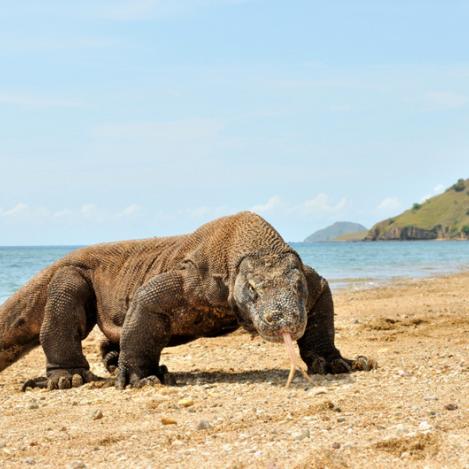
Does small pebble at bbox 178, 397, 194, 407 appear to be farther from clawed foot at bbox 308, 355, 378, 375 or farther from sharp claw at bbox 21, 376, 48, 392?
sharp claw at bbox 21, 376, 48, 392

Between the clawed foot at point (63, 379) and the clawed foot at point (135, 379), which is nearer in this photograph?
the clawed foot at point (135, 379)

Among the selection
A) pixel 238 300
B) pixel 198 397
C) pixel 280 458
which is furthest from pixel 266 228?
pixel 280 458

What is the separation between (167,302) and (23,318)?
8.46ft

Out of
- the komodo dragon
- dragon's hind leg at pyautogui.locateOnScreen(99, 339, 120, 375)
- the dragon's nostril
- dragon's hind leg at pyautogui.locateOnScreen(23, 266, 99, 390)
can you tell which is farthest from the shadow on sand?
dragon's hind leg at pyautogui.locateOnScreen(23, 266, 99, 390)

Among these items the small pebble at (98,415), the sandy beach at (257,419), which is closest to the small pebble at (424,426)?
the sandy beach at (257,419)

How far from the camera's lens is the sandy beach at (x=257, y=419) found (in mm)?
5859

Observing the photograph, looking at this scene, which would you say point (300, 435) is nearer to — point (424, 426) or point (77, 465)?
point (424, 426)

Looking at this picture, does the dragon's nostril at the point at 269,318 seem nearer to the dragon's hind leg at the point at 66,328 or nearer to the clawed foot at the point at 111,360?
the dragon's hind leg at the point at 66,328

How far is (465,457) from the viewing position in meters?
5.52

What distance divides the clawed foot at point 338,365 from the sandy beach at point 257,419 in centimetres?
30

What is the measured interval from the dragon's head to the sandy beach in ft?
2.09

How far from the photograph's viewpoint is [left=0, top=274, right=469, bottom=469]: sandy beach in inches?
231

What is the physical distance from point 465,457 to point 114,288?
20.1 ft

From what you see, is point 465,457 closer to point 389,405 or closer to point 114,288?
point 389,405
